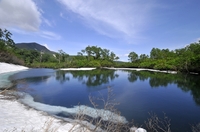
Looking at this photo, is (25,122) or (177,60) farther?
(177,60)

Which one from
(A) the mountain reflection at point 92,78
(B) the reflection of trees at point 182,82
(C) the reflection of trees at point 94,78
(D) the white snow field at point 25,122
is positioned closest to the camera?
(D) the white snow field at point 25,122

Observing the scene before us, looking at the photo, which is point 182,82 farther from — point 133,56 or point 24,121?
point 133,56

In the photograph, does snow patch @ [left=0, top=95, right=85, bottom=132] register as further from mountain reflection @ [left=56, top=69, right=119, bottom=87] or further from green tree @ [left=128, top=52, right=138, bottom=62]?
green tree @ [left=128, top=52, right=138, bottom=62]

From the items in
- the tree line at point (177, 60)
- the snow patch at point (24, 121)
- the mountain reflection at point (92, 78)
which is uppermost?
the tree line at point (177, 60)

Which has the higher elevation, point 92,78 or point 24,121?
point 24,121

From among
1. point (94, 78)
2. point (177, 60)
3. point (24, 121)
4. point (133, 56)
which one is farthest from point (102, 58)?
point (24, 121)

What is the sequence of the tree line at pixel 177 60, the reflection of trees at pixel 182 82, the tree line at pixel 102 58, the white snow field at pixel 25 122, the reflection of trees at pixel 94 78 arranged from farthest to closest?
the tree line at pixel 102 58
the tree line at pixel 177 60
the reflection of trees at pixel 94 78
the reflection of trees at pixel 182 82
the white snow field at pixel 25 122

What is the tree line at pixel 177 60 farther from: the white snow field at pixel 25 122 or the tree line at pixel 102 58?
the white snow field at pixel 25 122

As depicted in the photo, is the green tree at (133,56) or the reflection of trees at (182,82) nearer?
the reflection of trees at (182,82)

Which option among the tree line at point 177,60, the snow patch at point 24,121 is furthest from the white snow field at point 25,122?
the tree line at point 177,60

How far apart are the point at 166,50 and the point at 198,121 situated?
192 ft

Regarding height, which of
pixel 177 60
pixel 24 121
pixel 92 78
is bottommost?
pixel 92 78

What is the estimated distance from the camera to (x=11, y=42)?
4453 centimetres

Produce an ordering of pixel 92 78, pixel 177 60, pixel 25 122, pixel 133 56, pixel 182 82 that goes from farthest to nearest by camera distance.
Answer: pixel 133 56
pixel 177 60
pixel 92 78
pixel 182 82
pixel 25 122
